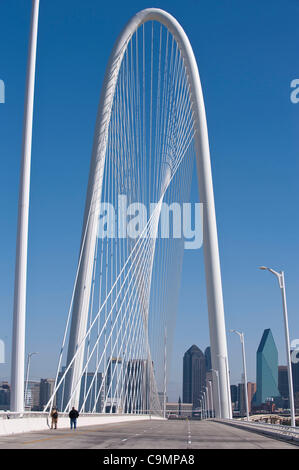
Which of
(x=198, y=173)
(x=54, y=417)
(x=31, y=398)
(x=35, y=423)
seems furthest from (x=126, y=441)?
(x=31, y=398)

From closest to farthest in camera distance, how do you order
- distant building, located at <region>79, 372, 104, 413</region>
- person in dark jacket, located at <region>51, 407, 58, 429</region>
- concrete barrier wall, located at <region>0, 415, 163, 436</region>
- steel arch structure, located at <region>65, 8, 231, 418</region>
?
concrete barrier wall, located at <region>0, 415, 163, 436</region>
person in dark jacket, located at <region>51, 407, 58, 429</region>
distant building, located at <region>79, 372, 104, 413</region>
steel arch structure, located at <region>65, 8, 231, 418</region>

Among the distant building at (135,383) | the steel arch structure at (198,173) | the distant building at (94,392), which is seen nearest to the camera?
the distant building at (94,392)

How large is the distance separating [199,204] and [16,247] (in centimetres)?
2933

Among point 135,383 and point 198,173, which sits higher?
point 198,173

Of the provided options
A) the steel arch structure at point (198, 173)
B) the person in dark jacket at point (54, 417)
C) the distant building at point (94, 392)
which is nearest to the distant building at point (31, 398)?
the distant building at point (94, 392)

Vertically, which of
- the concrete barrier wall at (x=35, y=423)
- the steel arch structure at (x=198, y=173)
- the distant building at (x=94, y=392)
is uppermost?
the steel arch structure at (x=198, y=173)

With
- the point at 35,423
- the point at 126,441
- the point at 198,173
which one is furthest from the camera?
the point at 198,173

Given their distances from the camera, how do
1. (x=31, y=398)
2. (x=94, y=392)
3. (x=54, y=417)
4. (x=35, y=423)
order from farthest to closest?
(x=31, y=398)
(x=94, y=392)
(x=54, y=417)
(x=35, y=423)

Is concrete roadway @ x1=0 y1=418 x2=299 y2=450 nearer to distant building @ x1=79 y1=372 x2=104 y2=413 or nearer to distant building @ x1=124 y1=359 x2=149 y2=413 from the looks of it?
distant building @ x1=79 y1=372 x2=104 y2=413

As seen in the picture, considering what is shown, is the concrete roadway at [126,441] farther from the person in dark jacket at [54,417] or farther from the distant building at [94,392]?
the distant building at [94,392]

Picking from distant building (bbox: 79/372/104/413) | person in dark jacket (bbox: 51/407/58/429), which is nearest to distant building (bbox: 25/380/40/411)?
distant building (bbox: 79/372/104/413)

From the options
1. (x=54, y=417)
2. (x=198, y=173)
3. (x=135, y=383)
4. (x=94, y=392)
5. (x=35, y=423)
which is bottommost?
(x=35, y=423)

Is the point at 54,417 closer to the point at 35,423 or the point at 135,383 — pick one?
the point at 35,423
